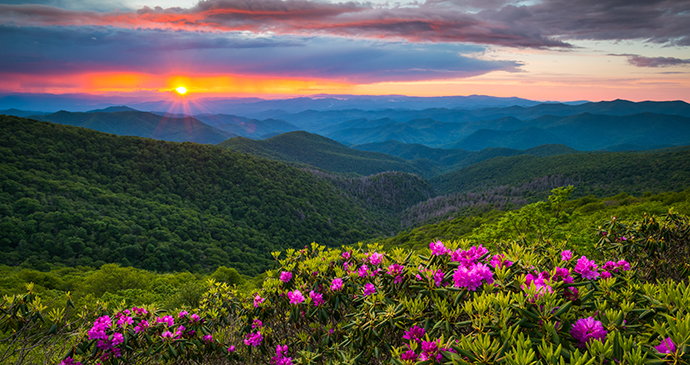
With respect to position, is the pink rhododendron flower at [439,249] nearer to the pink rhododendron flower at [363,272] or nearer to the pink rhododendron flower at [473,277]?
the pink rhododendron flower at [473,277]

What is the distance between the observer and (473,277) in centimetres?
463

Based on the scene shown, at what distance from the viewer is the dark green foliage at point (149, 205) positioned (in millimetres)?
79000

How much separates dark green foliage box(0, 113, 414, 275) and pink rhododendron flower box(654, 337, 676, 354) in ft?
293

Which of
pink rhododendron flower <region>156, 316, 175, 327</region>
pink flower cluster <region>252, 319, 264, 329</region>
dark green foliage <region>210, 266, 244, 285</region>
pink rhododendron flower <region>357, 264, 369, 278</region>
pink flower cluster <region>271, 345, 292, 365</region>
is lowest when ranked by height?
dark green foliage <region>210, 266, 244, 285</region>

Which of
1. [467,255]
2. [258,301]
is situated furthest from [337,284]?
[467,255]

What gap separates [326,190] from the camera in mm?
179000

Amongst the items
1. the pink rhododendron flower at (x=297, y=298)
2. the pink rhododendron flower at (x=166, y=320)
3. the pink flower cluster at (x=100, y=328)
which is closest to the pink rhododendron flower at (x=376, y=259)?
the pink rhododendron flower at (x=297, y=298)

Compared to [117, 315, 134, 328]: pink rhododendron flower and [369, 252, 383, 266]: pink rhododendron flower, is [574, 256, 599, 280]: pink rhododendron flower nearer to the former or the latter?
[369, 252, 383, 266]: pink rhododendron flower

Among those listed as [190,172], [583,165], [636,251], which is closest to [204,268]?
[190,172]

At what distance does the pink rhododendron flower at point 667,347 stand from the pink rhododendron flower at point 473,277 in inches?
75.2

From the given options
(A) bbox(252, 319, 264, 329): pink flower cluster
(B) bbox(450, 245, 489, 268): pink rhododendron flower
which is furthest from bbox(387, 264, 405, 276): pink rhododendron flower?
(A) bbox(252, 319, 264, 329): pink flower cluster

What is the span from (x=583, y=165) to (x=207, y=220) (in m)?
228

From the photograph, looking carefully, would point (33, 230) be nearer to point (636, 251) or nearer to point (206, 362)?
point (206, 362)

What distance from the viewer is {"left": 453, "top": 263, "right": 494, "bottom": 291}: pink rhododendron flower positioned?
4.62 metres
